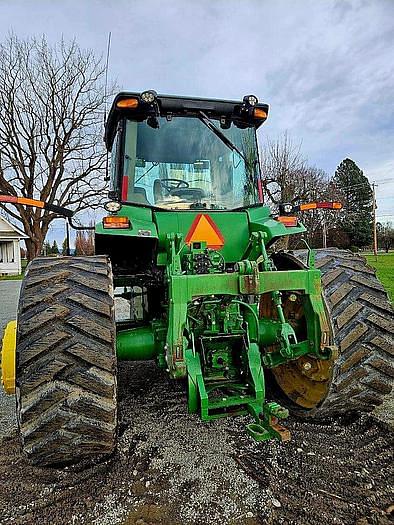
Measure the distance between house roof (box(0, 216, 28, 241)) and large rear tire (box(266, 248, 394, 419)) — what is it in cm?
3633

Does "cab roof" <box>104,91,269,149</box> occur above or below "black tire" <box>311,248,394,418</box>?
above

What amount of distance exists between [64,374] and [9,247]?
3787cm

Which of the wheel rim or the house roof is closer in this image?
the wheel rim

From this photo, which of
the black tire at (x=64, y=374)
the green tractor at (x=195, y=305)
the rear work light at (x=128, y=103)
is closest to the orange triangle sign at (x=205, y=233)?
the green tractor at (x=195, y=305)

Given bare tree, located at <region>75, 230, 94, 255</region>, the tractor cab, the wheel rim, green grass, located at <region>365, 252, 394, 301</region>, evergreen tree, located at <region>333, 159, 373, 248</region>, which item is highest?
evergreen tree, located at <region>333, 159, 373, 248</region>

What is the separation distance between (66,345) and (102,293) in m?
0.39

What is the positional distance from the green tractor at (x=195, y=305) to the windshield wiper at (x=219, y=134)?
11mm

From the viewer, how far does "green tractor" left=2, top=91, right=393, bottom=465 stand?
8.71 feet

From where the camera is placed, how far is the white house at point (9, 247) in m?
36.5

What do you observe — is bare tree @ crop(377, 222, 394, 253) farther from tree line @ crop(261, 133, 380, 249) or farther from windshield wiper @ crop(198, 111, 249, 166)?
windshield wiper @ crop(198, 111, 249, 166)

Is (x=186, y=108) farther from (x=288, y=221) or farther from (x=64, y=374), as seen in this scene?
(x=64, y=374)

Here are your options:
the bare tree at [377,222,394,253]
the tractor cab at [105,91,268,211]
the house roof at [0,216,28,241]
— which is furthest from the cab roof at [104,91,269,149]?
the bare tree at [377,222,394,253]

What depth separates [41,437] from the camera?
2.62 meters

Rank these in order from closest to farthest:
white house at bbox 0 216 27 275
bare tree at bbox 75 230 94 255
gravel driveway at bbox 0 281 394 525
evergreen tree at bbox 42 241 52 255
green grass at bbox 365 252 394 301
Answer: gravel driveway at bbox 0 281 394 525 → bare tree at bbox 75 230 94 255 → green grass at bbox 365 252 394 301 → evergreen tree at bbox 42 241 52 255 → white house at bbox 0 216 27 275
